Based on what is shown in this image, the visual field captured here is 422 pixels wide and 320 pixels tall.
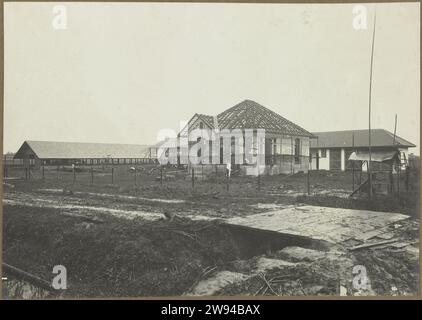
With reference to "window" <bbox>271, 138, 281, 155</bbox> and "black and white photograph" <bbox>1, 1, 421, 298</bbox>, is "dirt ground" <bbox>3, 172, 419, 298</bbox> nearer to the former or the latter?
"black and white photograph" <bbox>1, 1, 421, 298</bbox>

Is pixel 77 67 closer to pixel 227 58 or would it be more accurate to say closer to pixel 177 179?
pixel 227 58

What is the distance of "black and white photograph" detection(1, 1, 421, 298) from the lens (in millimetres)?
5293

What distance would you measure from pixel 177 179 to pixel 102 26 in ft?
13.5

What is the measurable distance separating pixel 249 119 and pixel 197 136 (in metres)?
1.63

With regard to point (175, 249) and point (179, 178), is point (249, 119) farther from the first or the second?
point (175, 249)

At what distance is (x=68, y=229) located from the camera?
6.06m

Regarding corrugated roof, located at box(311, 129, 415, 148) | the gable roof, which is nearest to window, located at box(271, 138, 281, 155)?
the gable roof

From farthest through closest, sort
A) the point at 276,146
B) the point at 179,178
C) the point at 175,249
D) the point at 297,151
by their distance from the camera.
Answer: the point at 297,151 < the point at 276,146 < the point at 179,178 < the point at 175,249

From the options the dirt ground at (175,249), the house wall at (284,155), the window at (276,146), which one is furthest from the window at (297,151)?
the dirt ground at (175,249)

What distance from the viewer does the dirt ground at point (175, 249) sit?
5.05m

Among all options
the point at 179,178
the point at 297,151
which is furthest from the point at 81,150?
the point at 297,151

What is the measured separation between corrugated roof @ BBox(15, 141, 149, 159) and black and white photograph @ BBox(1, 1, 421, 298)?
0.19ft

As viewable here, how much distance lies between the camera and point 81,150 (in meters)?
A: 7.38
